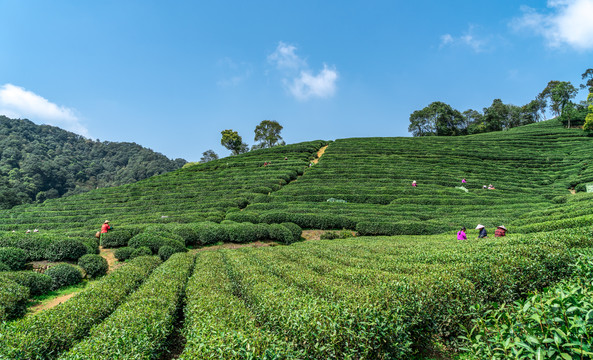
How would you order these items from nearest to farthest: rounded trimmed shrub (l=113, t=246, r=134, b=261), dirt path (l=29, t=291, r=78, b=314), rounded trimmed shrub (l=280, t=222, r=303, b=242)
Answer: dirt path (l=29, t=291, r=78, b=314) < rounded trimmed shrub (l=113, t=246, r=134, b=261) < rounded trimmed shrub (l=280, t=222, r=303, b=242)

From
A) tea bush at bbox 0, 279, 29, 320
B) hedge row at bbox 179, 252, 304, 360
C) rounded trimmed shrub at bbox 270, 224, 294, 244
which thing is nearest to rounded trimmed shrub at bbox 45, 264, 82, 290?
tea bush at bbox 0, 279, 29, 320

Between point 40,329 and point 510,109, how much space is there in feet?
343

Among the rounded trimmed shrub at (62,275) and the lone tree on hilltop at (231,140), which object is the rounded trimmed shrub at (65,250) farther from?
the lone tree on hilltop at (231,140)

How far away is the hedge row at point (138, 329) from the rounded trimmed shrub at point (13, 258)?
29.4ft

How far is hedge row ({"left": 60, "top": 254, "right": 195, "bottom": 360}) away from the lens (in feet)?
15.1

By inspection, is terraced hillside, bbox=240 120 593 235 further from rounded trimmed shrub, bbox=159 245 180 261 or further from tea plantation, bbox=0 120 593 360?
rounded trimmed shrub, bbox=159 245 180 261

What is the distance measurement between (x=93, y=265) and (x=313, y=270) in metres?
10.7

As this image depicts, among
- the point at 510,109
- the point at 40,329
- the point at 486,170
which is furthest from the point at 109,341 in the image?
the point at 510,109

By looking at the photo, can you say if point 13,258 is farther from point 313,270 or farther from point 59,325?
point 313,270

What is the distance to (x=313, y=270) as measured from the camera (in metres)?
9.20

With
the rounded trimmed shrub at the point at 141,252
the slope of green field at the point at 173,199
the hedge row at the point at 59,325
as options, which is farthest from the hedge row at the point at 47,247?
the slope of green field at the point at 173,199

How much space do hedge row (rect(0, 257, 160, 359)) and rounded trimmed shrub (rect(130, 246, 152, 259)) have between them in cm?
588

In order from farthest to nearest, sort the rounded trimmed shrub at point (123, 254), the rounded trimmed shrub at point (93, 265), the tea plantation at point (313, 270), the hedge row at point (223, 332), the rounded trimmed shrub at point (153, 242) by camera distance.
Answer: the rounded trimmed shrub at point (153, 242) < the rounded trimmed shrub at point (123, 254) < the rounded trimmed shrub at point (93, 265) < the tea plantation at point (313, 270) < the hedge row at point (223, 332)

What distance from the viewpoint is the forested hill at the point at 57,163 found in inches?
2673
